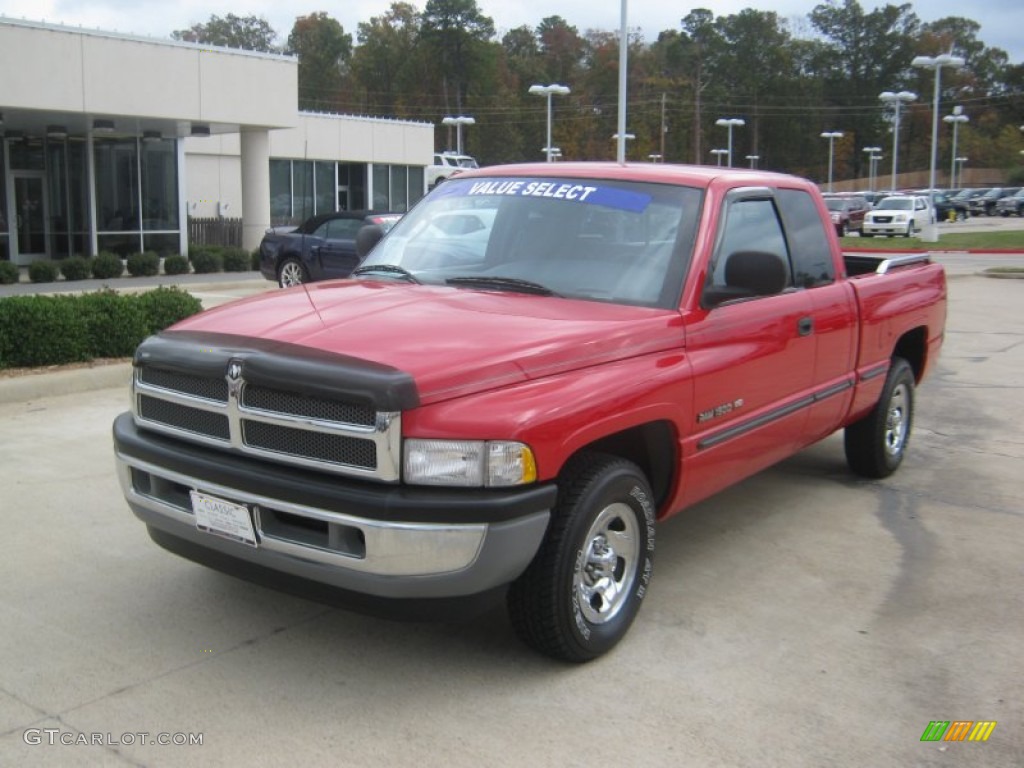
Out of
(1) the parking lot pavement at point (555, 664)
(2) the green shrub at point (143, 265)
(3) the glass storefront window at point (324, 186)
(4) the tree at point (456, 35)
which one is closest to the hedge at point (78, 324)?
(1) the parking lot pavement at point (555, 664)

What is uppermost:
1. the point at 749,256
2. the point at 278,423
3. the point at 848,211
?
the point at 848,211

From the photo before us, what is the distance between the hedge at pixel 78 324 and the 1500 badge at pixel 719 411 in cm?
669

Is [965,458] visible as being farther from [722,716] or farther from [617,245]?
[722,716]

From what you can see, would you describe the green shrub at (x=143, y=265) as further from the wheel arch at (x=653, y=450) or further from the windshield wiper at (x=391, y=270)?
the wheel arch at (x=653, y=450)

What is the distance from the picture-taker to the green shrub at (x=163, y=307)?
1027cm

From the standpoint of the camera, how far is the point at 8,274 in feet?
66.0

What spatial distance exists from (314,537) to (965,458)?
5637 millimetres

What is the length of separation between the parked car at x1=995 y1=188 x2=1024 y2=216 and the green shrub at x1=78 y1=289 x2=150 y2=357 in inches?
2806

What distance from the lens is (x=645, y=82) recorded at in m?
102

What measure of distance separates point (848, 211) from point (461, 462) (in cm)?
4809

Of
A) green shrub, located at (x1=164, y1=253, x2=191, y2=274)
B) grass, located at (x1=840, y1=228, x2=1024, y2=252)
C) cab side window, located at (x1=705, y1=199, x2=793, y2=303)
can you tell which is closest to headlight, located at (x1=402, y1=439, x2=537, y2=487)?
cab side window, located at (x1=705, y1=199, x2=793, y2=303)

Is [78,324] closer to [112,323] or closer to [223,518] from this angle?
[112,323]

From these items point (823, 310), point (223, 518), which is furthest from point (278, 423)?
point (823, 310)

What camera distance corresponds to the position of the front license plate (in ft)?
12.2
